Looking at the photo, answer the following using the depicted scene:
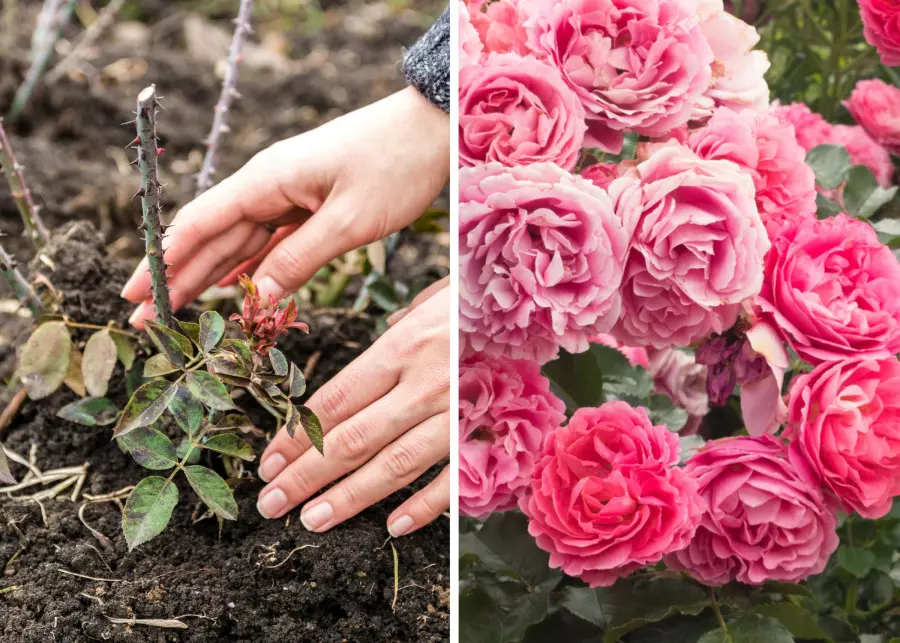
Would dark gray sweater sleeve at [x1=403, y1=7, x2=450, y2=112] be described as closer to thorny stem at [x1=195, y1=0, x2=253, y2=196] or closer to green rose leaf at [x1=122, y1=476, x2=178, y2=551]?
thorny stem at [x1=195, y1=0, x2=253, y2=196]

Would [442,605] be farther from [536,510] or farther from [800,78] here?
[800,78]

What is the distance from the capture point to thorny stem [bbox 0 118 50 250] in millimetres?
1321

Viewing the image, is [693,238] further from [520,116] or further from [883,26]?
[883,26]

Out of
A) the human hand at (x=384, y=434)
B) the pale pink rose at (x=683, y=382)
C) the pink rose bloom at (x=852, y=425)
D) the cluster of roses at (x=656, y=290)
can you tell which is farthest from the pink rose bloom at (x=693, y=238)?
the human hand at (x=384, y=434)

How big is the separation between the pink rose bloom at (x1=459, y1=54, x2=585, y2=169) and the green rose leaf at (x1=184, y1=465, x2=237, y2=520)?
438mm

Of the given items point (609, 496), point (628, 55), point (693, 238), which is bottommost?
point (609, 496)

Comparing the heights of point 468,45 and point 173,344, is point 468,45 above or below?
above

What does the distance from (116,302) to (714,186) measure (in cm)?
94

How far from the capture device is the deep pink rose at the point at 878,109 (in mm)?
1092

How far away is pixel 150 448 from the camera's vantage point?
1.02 meters

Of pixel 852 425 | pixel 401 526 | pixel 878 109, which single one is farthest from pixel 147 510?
pixel 878 109

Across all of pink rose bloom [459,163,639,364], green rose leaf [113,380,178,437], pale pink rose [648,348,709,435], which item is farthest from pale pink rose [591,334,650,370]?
green rose leaf [113,380,178,437]

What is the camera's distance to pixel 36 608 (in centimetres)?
108

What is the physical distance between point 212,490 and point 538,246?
0.45 metres
